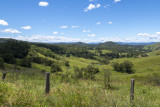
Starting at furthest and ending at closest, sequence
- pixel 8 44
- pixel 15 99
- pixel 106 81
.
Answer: pixel 8 44 < pixel 106 81 < pixel 15 99

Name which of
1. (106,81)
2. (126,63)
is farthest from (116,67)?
(106,81)

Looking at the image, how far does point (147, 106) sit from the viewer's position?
411 centimetres

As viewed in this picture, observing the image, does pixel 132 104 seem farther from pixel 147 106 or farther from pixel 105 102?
pixel 105 102

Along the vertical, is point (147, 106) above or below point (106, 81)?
above

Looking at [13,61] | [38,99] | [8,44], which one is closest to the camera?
[38,99]

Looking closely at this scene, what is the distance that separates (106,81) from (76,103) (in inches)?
234

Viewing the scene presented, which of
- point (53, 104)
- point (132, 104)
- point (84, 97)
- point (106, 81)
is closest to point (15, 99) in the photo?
point (53, 104)

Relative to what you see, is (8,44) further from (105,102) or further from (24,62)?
(105,102)

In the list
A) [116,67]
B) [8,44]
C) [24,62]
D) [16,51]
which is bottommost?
[116,67]

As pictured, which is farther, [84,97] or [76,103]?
[84,97]

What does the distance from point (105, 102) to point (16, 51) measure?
423 ft

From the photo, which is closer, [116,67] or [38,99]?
[38,99]

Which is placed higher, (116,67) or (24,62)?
(24,62)

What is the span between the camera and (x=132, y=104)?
416 centimetres
